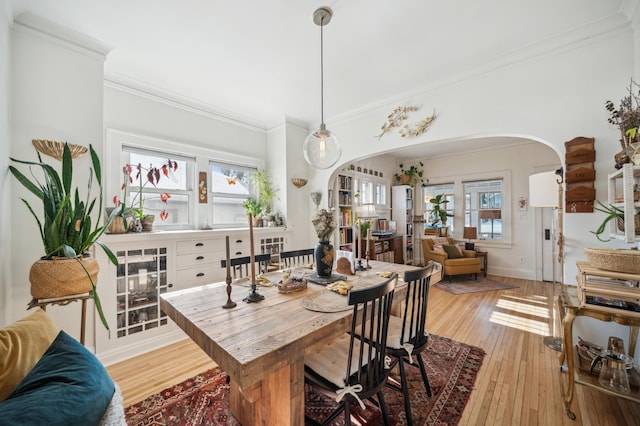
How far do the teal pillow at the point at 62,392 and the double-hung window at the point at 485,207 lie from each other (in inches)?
260

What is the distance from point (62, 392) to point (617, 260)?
266 cm

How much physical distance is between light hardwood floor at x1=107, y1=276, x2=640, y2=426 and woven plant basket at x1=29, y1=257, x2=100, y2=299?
0.97m

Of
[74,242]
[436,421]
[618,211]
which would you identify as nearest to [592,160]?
[618,211]

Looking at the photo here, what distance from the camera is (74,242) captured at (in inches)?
65.1

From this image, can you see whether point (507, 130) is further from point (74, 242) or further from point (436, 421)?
point (74, 242)

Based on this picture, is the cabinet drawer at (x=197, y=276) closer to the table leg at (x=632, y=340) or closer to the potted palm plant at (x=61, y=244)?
the potted palm plant at (x=61, y=244)

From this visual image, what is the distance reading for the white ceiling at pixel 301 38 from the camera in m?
1.87

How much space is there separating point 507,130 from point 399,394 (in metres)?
2.58

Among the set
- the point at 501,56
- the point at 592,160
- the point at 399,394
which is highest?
the point at 501,56

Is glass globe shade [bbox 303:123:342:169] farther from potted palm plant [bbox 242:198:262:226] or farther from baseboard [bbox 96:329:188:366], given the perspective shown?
baseboard [bbox 96:329:188:366]

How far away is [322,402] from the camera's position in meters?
1.84

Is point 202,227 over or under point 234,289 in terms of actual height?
over

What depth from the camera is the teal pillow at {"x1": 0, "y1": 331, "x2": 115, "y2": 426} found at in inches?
24.5

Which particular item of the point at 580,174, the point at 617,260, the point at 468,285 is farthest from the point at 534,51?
the point at 468,285
